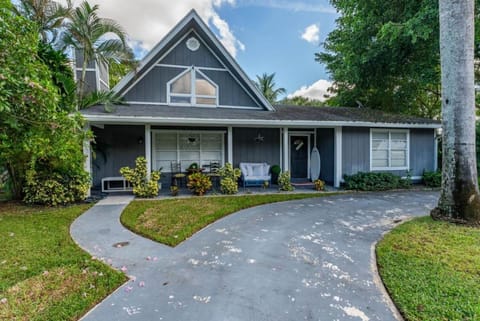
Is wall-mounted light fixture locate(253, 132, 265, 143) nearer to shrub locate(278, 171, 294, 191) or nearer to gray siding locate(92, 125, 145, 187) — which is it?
shrub locate(278, 171, 294, 191)

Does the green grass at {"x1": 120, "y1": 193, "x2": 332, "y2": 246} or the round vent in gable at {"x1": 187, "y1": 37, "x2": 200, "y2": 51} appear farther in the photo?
the round vent in gable at {"x1": 187, "y1": 37, "x2": 200, "y2": 51}

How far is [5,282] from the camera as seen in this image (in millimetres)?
2916

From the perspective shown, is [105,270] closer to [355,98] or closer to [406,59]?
[406,59]

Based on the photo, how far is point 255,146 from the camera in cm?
1061

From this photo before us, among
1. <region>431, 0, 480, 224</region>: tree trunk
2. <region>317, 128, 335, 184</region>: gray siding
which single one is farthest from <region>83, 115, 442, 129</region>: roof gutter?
<region>431, 0, 480, 224</region>: tree trunk

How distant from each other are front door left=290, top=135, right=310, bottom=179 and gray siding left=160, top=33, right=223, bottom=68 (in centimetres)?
477

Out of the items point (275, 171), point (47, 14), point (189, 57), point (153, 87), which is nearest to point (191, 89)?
point (189, 57)

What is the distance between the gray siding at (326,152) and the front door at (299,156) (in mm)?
635

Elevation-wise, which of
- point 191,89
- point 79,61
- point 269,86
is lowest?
point 191,89

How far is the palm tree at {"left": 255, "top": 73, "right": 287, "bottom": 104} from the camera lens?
89.2 ft

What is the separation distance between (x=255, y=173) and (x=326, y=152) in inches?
125

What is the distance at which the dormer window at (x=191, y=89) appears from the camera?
9711mm

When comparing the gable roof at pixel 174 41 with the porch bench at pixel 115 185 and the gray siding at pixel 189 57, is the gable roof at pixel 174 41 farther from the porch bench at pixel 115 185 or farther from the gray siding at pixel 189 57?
the porch bench at pixel 115 185

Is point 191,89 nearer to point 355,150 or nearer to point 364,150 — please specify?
point 355,150
